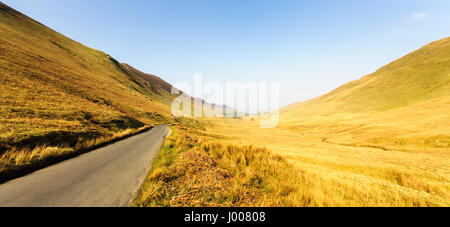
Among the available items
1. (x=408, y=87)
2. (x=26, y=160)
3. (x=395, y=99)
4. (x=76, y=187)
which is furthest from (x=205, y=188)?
(x=408, y=87)

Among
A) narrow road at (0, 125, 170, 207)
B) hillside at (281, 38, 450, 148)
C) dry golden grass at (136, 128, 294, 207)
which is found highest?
hillside at (281, 38, 450, 148)

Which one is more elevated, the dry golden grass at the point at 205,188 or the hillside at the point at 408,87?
the hillside at the point at 408,87

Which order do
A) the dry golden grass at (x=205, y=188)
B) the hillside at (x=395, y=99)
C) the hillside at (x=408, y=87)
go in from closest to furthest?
the dry golden grass at (x=205, y=188)
the hillside at (x=395, y=99)
the hillside at (x=408, y=87)

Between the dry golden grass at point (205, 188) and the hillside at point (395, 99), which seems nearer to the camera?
the dry golden grass at point (205, 188)

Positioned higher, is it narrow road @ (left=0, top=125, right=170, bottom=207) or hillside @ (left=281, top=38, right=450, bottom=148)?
hillside @ (left=281, top=38, right=450, bottom=148)

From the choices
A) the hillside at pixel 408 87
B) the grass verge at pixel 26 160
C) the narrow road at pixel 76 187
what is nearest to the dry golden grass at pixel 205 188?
the narrow road at pixel 76 187

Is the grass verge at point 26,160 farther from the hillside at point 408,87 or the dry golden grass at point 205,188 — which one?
the hillside at point 408,87

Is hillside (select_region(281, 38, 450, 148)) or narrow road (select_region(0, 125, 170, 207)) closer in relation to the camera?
narrow road (select_region(0, 125, 170, 207))

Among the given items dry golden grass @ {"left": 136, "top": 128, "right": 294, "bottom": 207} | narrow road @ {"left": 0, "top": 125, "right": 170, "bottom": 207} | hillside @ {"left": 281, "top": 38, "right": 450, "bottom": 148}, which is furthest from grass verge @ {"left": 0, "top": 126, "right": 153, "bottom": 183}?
hillside @ {"left": 281, "top": 38, "right": 450, "bottom": 148}

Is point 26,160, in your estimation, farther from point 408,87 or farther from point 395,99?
point 408,87

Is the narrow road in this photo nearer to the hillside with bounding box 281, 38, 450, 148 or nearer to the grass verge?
the grass verge

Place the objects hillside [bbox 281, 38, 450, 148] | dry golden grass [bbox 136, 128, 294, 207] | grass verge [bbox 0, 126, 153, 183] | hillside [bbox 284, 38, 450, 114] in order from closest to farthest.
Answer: dry golden grass [bbox 136, 128, 294, 207]
grass verge [bbox 0, 126, 153, 183]
hillside [bbox 281, 38, 450, 148]
hillside [bbox 284, 38, 450, 114]
